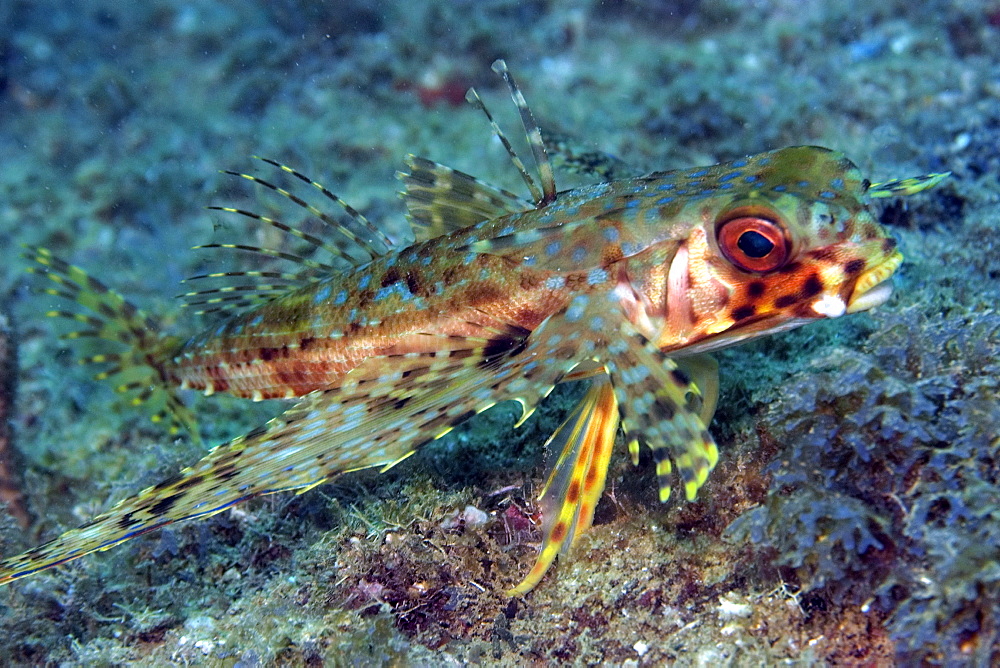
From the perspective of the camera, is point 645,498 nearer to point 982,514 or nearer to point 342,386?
point 982,514

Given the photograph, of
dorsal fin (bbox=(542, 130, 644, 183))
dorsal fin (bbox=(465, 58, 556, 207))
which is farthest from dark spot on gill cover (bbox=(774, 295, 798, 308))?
dorsal fin (bbox=(542, 130, 644, 183))

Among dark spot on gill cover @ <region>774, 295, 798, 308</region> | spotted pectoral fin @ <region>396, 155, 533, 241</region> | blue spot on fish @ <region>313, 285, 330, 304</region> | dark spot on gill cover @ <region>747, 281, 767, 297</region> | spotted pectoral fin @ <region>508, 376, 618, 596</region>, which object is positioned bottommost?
spotted pectoral fin @ <region>508, 376, 618, 596</region>

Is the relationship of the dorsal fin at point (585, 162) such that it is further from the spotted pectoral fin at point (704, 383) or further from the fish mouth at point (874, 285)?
the fish mouth at point (874, 285)

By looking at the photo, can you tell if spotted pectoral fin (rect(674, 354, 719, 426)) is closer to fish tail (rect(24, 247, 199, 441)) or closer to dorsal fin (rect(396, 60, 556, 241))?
dorsal fin (rect(396, 60, 556, 241))

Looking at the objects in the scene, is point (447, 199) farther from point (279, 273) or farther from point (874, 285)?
point (874, 285)

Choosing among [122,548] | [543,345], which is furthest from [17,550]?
[543,345]

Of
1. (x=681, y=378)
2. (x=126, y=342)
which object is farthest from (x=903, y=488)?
(x=126, y=342)
